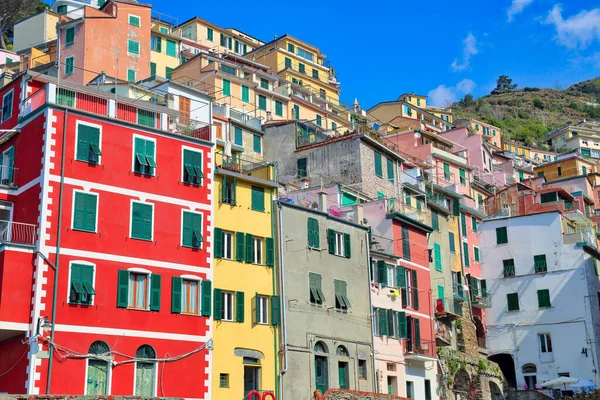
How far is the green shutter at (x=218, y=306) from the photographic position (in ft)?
126

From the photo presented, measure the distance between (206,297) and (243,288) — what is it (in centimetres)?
276

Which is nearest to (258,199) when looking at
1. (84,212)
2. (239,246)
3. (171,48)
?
(239,246)

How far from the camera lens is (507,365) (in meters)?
66.4

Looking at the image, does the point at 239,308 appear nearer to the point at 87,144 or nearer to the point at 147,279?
the point at 147,279

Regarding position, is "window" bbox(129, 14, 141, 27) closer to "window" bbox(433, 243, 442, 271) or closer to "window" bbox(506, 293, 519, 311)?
"window" bbox(433, 243, 442, 271)

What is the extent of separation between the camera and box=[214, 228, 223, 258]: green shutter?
39591 millimetres

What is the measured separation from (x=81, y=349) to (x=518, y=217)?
4222 cm

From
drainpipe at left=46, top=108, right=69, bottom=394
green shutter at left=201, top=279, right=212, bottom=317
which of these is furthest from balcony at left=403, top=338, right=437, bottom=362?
drainpipe at left=46, top=108, right=69, bottom=394

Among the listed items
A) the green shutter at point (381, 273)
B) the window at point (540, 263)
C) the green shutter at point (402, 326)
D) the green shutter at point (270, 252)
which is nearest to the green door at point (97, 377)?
the green shutter at point (270, 252)

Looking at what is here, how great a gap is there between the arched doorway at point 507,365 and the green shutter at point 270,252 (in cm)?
2965

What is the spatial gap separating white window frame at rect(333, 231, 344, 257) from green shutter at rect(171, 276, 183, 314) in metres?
11.5

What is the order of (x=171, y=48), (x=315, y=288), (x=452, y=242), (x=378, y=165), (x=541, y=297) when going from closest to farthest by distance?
(x=315, y=288)
(x=378, y=165)
(x=452, y=242)
(x=541, y=297)
(x=171, y=48)

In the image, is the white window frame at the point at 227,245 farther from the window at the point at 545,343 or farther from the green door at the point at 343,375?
the window at the point at 545,343

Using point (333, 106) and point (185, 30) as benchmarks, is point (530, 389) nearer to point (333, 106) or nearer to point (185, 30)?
point (333, 106)
